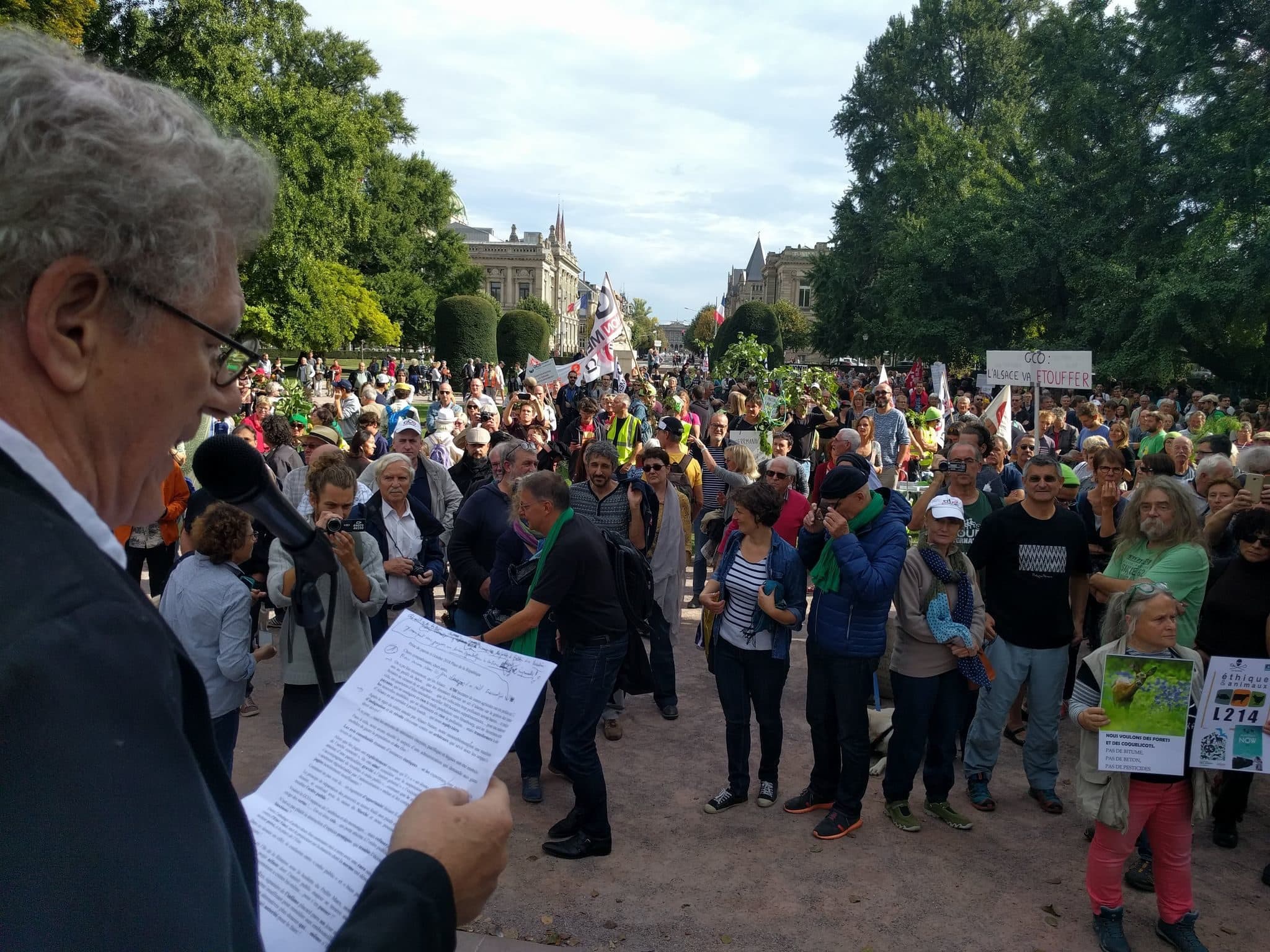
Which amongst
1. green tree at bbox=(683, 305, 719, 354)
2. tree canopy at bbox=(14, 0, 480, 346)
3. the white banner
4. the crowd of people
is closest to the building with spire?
green tree at bbox=(683, 305, 719, 354)

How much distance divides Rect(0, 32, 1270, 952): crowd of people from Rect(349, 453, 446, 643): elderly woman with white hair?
0.08ft

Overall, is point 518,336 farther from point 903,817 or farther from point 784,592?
point 903,817

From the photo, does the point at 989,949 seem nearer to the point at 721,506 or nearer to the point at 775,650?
the point at 775,650

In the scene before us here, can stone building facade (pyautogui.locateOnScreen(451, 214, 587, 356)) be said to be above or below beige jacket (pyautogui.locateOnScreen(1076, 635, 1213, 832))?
above

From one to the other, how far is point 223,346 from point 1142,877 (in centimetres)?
516

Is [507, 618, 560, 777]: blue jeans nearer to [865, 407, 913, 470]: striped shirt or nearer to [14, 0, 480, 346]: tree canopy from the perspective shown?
[865, 407, 913, 470]: striped shirt

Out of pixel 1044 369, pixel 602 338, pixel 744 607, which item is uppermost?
pixel 602 338

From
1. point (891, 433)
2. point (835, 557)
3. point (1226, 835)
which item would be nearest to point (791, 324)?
point (891, 433)

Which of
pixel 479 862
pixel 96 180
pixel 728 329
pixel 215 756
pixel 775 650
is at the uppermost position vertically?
pixel 728 329

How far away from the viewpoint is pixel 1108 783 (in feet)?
13.1

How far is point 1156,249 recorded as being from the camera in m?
25.4

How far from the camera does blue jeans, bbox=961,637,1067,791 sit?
5336 mm

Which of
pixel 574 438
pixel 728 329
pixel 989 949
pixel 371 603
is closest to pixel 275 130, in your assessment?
pixel 574 438

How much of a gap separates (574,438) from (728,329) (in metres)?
33.1
